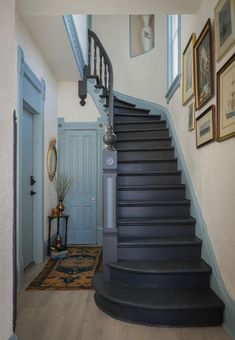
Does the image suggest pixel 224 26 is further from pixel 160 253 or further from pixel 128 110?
pixel 128 110

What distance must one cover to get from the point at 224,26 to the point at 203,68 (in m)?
0.60

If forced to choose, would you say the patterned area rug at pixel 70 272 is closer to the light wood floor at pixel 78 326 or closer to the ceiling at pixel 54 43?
the light wood floor at pixel 78 326

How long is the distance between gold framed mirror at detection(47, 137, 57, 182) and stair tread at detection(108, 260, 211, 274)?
2.09 metres

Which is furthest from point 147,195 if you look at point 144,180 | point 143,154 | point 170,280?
point 170,280

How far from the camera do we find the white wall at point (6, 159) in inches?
62.9

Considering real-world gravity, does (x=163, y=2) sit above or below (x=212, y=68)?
above

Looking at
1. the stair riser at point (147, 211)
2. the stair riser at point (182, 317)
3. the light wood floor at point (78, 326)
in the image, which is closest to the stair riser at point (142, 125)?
the stair riser at point (147, 211)

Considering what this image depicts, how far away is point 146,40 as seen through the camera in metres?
6.18

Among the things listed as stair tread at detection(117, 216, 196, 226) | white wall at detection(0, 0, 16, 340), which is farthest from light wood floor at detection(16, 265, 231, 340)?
stair tread at detection(117, 216, 196, 226)

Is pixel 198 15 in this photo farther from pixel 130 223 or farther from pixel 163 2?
pixel 130 223

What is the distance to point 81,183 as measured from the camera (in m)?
5.33

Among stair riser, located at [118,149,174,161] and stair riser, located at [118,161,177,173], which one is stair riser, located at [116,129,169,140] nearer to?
stair riser, located at [118,149,174,161]

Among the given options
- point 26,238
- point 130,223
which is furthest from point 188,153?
point 26,238

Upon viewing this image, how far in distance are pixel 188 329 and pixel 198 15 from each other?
2904 millimetres
